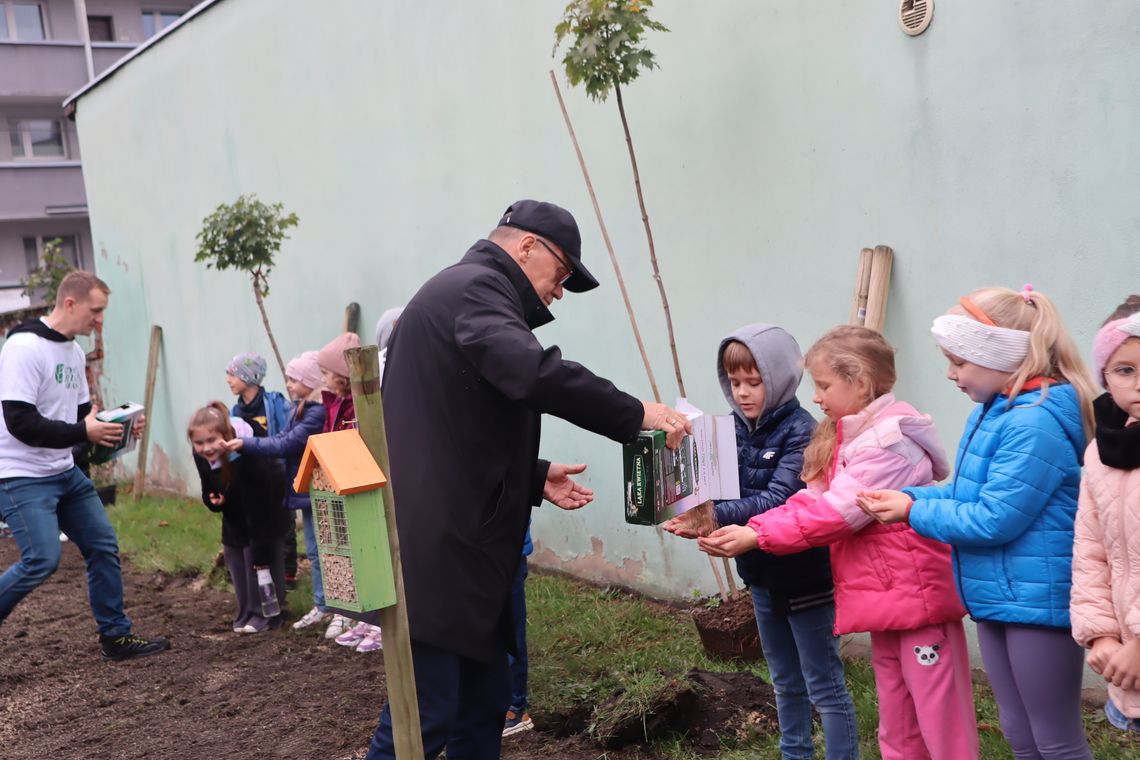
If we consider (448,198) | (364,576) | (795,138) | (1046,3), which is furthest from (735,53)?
(364,576)

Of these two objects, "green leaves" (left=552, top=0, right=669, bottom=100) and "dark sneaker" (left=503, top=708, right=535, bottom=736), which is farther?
"green leaves" (left=552, top=0, right=669, bottom=100)

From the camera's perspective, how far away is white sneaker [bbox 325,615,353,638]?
6.03 m

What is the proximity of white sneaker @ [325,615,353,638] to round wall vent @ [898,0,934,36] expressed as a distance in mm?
4058

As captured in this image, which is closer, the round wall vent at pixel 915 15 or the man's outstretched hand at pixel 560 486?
the man's outstretched hand at pixel 560 486

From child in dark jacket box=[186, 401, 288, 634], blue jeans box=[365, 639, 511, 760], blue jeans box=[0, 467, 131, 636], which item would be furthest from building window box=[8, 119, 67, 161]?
blue jeans box=[365, 639, 511, 760]

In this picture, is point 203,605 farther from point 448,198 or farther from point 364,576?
point 364,576

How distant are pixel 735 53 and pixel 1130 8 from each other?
1.86 meters

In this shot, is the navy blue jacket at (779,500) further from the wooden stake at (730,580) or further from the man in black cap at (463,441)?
the wooden stake at (730,580)

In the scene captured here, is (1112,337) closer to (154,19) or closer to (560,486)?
(560,486)

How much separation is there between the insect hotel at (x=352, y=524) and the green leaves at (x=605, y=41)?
282 centimetres

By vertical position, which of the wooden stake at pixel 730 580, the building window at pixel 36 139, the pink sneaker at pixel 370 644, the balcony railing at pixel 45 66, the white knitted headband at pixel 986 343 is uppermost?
the balcony railing at pixel 45 66

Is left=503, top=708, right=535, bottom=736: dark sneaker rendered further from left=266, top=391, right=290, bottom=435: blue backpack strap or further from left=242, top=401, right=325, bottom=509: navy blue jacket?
left=266, top=391, right=290, bottom=435: blue backpack strap

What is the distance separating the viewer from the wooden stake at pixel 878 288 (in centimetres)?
447

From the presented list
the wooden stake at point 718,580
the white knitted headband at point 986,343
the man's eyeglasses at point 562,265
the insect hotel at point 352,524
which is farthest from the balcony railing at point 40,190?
the white knitted headband at point 986,343
